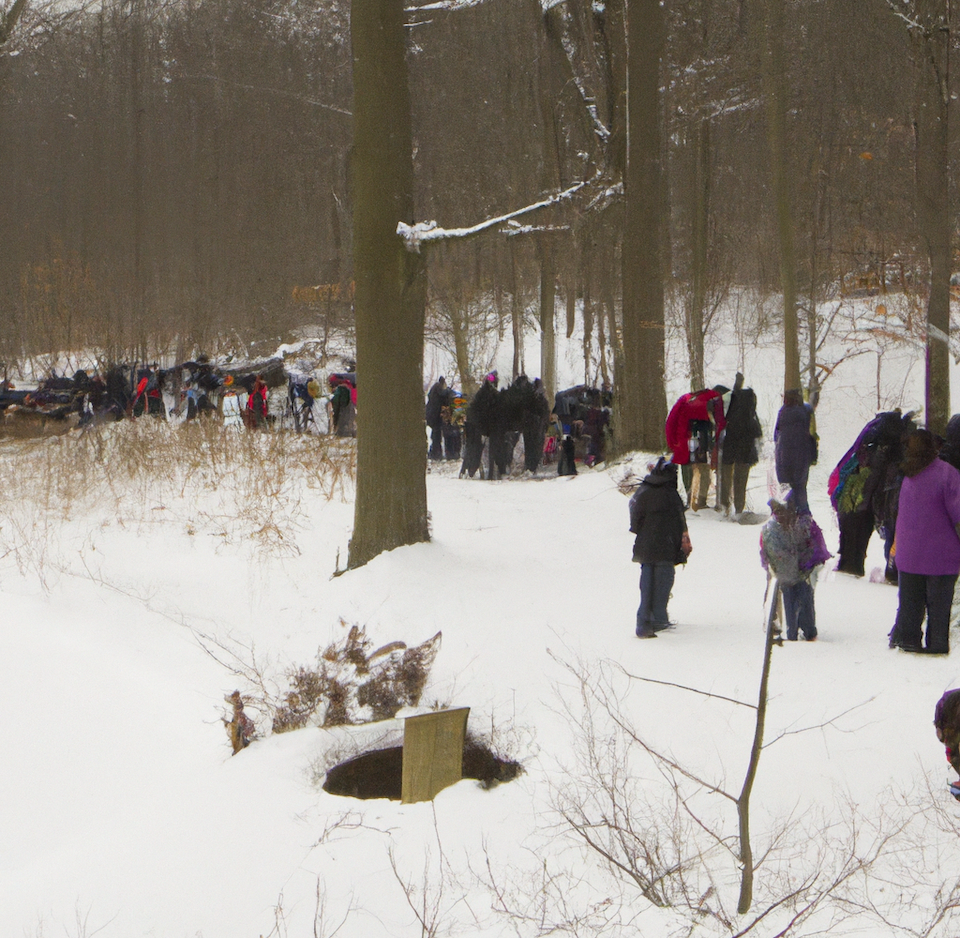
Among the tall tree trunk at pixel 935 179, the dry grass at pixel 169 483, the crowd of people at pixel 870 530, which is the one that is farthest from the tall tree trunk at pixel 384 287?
the tall tree trunk at pixel 935 179

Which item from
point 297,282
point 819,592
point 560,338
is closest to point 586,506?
point 819,592

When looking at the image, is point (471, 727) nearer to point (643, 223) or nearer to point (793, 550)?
point (793, 550)

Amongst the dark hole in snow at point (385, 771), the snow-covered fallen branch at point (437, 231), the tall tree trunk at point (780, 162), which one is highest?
the tall tree trunk at point (780, 162)

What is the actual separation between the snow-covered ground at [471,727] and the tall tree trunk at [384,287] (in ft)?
1.52

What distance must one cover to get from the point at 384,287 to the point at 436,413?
9445 mm

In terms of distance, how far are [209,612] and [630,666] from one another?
12.4ft

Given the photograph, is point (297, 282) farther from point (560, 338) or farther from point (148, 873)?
point (148, 873)

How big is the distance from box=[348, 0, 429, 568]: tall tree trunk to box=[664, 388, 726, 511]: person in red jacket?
130 inches

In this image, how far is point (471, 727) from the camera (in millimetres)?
6094

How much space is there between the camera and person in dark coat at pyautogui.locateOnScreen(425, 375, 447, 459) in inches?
710

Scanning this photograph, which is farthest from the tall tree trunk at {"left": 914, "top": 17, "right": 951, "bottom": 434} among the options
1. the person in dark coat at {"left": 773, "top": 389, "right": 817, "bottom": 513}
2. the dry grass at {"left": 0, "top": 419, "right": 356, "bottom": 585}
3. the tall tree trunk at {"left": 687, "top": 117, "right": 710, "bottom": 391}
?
the dry grass at {"left": 0, "top": 419, "right": 356, "bottom": 585}

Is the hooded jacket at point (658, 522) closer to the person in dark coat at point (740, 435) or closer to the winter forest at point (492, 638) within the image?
the winter forest at point (492, 638)

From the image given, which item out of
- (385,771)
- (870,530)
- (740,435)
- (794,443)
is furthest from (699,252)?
(385,771)

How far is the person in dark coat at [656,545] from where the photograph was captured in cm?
719
